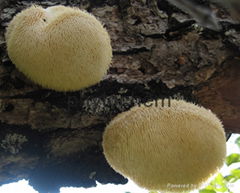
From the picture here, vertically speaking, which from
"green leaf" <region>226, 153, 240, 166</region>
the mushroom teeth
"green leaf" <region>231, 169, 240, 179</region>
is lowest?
"green leaf" <region>231, 169, 240, 179</region>

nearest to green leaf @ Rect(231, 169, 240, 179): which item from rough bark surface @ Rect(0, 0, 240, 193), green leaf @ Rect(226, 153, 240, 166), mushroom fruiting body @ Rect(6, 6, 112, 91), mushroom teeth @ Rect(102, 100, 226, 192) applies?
green leaf @ Rect(226, 153, 240, 166)

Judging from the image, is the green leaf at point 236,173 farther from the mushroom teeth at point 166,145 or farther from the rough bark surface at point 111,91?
the mushroom teeth at point 166,145

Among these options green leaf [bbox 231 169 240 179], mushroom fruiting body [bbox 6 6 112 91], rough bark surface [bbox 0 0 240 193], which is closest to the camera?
mushroom fruiting body [bbox 6 6 112 91]

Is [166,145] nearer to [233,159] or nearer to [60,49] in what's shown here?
[60,49]

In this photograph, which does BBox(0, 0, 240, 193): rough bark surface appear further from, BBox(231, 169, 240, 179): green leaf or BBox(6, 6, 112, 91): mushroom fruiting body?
BBox(231, 169, 240, 179): green leaf

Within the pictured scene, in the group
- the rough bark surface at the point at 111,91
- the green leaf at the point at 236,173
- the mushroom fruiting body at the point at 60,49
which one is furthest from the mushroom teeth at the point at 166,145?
the green leaf at the point at 236,173

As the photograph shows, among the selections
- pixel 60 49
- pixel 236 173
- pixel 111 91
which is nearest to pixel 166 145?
pixel 111 91
